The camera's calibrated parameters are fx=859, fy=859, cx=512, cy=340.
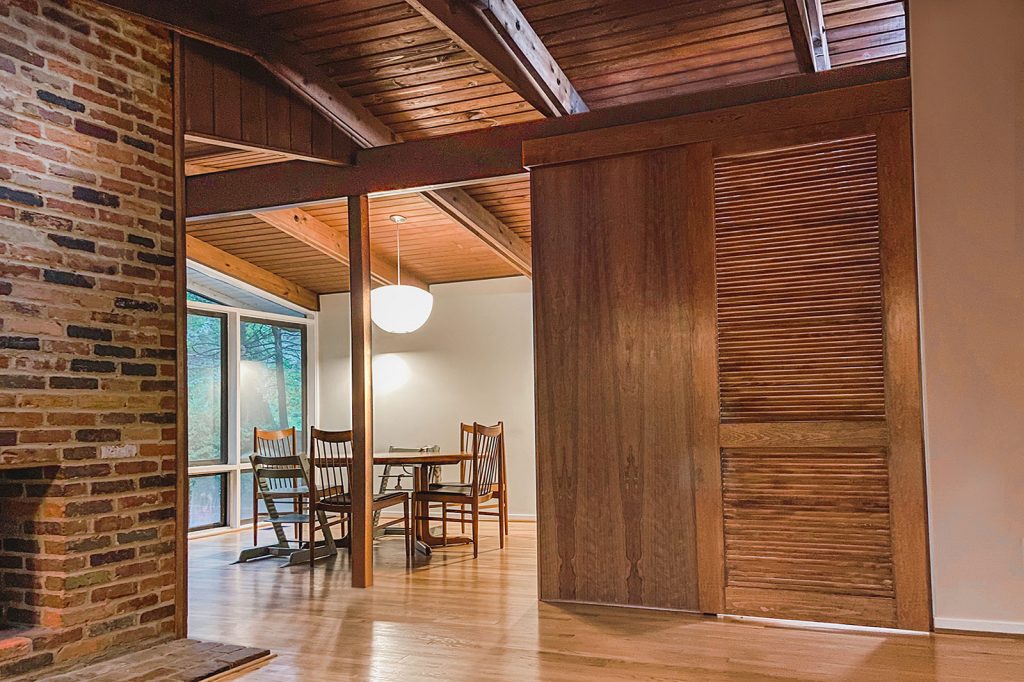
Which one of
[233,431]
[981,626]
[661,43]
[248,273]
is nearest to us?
[981,626]

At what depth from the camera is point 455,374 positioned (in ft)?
27.5

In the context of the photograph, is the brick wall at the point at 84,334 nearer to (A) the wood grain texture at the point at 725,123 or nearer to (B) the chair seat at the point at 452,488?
(A) the wood grain texture at the point at 725,123

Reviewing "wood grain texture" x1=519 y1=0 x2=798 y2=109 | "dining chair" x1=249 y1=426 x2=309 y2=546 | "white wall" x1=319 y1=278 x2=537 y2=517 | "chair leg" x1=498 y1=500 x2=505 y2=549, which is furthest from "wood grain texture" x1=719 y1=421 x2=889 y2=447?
"white wall" x1=319 y1=278 x2=537 y2=517

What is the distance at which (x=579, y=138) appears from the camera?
4395 mm

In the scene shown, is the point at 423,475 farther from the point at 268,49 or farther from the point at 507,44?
the point at 507,44

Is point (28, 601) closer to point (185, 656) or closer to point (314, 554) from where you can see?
point (185, 656)

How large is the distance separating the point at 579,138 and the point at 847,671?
2.72 meters

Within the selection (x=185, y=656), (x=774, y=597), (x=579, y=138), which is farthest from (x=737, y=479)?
(x=185, y=656)

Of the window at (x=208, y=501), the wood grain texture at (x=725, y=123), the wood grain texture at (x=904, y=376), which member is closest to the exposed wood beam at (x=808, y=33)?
the wood grain texture at (x=725, y=123)

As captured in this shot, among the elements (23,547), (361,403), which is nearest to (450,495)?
(361,403)

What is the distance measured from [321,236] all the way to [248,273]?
117cm

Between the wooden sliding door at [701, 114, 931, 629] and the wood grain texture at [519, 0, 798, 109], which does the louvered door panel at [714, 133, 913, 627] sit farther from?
the wood grain texture at [519, 0, 798, 109]

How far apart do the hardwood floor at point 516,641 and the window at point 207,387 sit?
2.64 metres

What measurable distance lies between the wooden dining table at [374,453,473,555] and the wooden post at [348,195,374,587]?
77 centimetres
